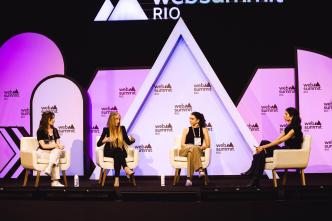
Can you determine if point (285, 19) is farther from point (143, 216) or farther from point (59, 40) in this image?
point (143, 216)

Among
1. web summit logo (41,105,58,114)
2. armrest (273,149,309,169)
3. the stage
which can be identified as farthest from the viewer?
web summit logo (41,105,58,114)

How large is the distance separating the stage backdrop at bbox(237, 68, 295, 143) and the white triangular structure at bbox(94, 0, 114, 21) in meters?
3.00

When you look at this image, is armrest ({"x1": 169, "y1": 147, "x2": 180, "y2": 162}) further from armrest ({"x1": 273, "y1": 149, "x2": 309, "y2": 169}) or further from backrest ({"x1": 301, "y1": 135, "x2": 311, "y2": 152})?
backrest ({"x1": 301, "y1": 135, "x2": 311, "y2": 152})

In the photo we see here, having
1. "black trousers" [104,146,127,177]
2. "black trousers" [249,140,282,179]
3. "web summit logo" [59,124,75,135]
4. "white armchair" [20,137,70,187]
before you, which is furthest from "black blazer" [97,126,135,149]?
"black trousers" [249,140,282,179]

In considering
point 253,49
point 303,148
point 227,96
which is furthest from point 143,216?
point 253,49

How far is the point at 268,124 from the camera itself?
29.2ft

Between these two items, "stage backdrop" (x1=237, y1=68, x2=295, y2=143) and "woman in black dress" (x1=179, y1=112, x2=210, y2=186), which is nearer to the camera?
"woman in black dress" (x1=179, y1=112, x2=210, y2=186)

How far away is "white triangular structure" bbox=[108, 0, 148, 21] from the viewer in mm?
9250

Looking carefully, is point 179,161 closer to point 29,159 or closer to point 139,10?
point 29,159

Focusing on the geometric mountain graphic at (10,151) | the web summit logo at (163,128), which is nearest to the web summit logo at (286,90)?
the web summit logo at (163,128)

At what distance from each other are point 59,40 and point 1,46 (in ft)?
3.81

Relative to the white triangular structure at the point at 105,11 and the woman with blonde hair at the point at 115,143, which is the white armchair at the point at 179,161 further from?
the white triangular structure at the point at 105,11

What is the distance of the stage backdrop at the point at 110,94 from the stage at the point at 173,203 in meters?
3.89

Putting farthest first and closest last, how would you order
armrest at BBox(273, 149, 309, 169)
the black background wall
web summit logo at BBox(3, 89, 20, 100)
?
web summit logo at BBox(3, 89, 20, 100) < the black background wall < armrest at BBox(273, 149, 309, 169)
